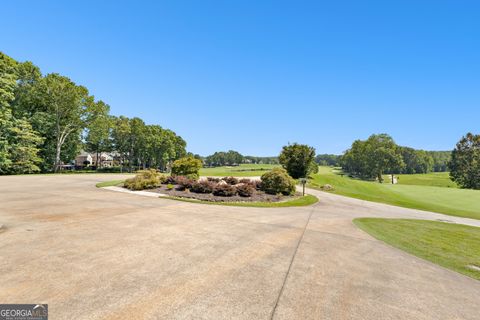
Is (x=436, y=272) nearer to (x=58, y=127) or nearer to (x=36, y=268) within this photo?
(x=36, y=268)

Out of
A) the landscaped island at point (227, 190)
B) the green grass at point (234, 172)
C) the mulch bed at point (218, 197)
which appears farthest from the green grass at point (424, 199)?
the green grass at point (234, 172)

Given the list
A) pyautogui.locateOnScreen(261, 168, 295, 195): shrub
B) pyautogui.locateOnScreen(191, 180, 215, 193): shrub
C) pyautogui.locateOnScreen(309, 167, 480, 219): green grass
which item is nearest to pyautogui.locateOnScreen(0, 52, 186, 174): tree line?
pyautogui.locateOnScreen(191, 180, 215, 193): shrub

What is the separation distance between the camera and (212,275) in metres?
4.44

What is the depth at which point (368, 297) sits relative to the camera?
3955mm

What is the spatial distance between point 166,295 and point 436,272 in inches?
253

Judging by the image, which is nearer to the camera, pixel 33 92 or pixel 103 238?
pixel 103 238

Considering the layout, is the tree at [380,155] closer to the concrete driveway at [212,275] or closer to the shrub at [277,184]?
the shrub at [277,184]

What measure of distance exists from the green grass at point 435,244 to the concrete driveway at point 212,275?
1.94 feet

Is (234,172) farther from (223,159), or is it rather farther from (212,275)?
(223,159)

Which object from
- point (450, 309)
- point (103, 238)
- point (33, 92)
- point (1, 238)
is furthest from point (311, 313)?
point (33, 92)

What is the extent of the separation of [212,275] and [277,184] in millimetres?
14691

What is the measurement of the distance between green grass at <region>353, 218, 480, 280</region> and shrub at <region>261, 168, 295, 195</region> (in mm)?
8103

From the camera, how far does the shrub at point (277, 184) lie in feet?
61.1

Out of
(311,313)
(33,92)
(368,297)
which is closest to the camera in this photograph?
(311,313)
